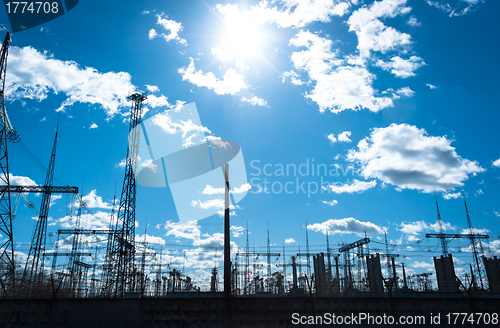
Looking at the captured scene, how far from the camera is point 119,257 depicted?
107 ft

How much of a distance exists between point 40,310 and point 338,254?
1773 inches

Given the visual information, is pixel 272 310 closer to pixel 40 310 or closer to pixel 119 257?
pixel 40 310

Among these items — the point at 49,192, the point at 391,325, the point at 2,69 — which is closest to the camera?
the point at 391,325

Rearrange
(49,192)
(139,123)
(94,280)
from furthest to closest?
(94,280) → (139,123) → (49,192)

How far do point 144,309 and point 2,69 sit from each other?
796 inches

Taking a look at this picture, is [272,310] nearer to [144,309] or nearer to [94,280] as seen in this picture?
[144,309]

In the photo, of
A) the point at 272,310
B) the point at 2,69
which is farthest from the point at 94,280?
the point at 272,310

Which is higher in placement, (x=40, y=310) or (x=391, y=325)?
(x=40, y=310)

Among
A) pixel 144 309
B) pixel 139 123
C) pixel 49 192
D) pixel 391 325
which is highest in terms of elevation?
pixel 139 123

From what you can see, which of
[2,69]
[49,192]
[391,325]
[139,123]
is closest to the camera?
[391,325]

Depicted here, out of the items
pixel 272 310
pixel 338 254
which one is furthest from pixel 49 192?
pixel 338 254

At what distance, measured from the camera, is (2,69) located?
23.6 meters

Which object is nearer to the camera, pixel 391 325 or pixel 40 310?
pixel 40 310

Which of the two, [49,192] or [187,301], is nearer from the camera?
[187,301]
